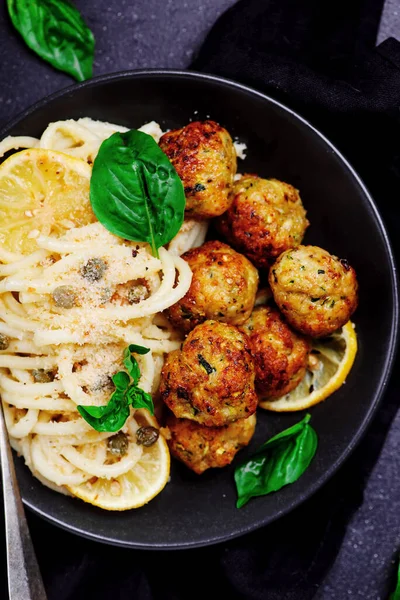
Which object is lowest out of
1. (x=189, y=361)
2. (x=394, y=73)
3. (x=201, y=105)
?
(x=189, y=361)

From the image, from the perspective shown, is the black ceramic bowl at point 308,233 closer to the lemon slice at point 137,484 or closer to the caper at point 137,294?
the lemon slice at point 137,484

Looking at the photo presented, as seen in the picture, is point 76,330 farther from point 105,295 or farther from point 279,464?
point 279,464

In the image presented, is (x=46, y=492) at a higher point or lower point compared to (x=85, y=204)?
lower

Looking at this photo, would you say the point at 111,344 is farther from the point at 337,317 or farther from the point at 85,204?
the point at 337,317

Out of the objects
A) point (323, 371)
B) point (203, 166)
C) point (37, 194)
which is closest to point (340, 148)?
point (203, 166)

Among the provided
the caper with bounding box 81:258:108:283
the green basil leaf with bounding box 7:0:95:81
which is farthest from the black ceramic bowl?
the caper with bounding box 81:258:108:283

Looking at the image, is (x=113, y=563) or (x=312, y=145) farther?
(x=113, y=563)

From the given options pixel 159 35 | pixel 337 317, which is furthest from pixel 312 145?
pixel 159 35
